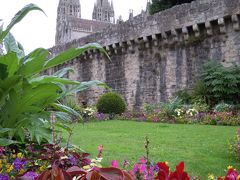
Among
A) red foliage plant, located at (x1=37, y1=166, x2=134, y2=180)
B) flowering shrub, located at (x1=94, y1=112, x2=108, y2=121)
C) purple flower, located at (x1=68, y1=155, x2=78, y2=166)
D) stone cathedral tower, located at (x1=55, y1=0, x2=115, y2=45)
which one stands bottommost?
purple flower, located at (x1=68, y1=155, x2=78, y2=166)

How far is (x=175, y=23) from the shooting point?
15.4m

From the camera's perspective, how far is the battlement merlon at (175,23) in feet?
45.0

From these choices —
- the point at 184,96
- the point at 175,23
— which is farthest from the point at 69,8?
the point at 184,96

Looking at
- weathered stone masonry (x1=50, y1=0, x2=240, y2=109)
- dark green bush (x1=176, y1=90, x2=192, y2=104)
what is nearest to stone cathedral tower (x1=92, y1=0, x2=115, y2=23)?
weathered stone masonry (x1=50, y1=0, x2=240, y2=109)

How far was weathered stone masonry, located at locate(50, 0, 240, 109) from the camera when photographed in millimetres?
13992

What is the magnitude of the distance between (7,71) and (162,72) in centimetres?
1417

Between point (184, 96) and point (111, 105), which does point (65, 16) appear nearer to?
point (111, 105)

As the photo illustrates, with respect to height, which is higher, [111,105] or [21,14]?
[21,14]

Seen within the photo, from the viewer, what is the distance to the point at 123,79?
19188 mm

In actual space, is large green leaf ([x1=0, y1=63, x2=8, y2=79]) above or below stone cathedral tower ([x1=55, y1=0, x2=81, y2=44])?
below

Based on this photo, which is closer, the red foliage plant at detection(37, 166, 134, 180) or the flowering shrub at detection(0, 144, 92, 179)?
the red foliage plant at detection(37, 166, 134, 180)

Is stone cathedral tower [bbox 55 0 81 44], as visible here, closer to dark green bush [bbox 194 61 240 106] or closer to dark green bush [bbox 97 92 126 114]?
dark green bush [bbox 97 92 126 114]

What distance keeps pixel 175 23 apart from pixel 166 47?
4.40 feet

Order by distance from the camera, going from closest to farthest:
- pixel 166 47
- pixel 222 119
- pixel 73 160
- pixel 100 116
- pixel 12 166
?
pixel 73 160 → pixel 12 166 → pixel 222 119 → pixel 100 116 → pixel 166 47
